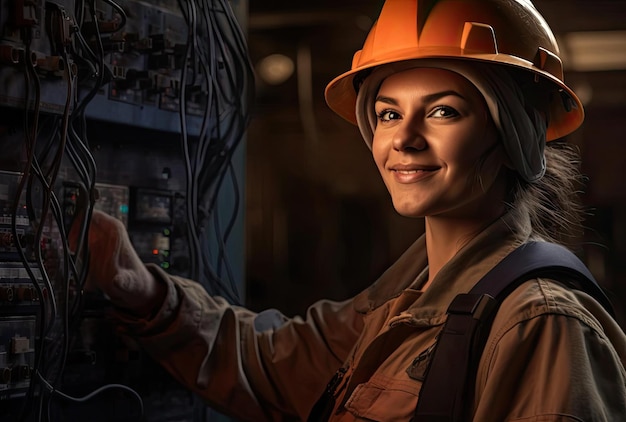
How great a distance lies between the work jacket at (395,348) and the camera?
3.62ft

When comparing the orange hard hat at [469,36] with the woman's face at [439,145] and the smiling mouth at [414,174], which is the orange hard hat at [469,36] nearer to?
the woman's face at [439,145]

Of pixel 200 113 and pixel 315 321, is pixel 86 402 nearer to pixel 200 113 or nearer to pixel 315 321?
pixel 315 321

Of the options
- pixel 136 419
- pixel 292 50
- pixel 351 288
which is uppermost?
pixel 292 50

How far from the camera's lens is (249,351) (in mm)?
1737

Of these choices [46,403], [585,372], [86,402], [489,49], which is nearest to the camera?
[585,372]

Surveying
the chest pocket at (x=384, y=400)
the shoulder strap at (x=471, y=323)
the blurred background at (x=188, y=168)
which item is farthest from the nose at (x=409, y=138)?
the blurred background at (x=188, y=168)

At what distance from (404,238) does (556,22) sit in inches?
28.4

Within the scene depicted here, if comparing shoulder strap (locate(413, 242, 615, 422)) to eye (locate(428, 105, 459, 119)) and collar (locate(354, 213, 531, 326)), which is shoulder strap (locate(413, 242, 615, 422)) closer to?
collar (locate(354, 213, 531, 326))

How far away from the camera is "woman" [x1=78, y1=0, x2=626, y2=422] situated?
1.12 m

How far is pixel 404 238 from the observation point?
233cm

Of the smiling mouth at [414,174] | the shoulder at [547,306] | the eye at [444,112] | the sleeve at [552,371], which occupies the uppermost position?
the eye at [444,112]

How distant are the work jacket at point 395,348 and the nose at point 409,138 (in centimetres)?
19

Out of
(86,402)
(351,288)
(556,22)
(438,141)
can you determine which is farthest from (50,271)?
(556,22)

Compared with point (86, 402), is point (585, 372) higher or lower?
higher
